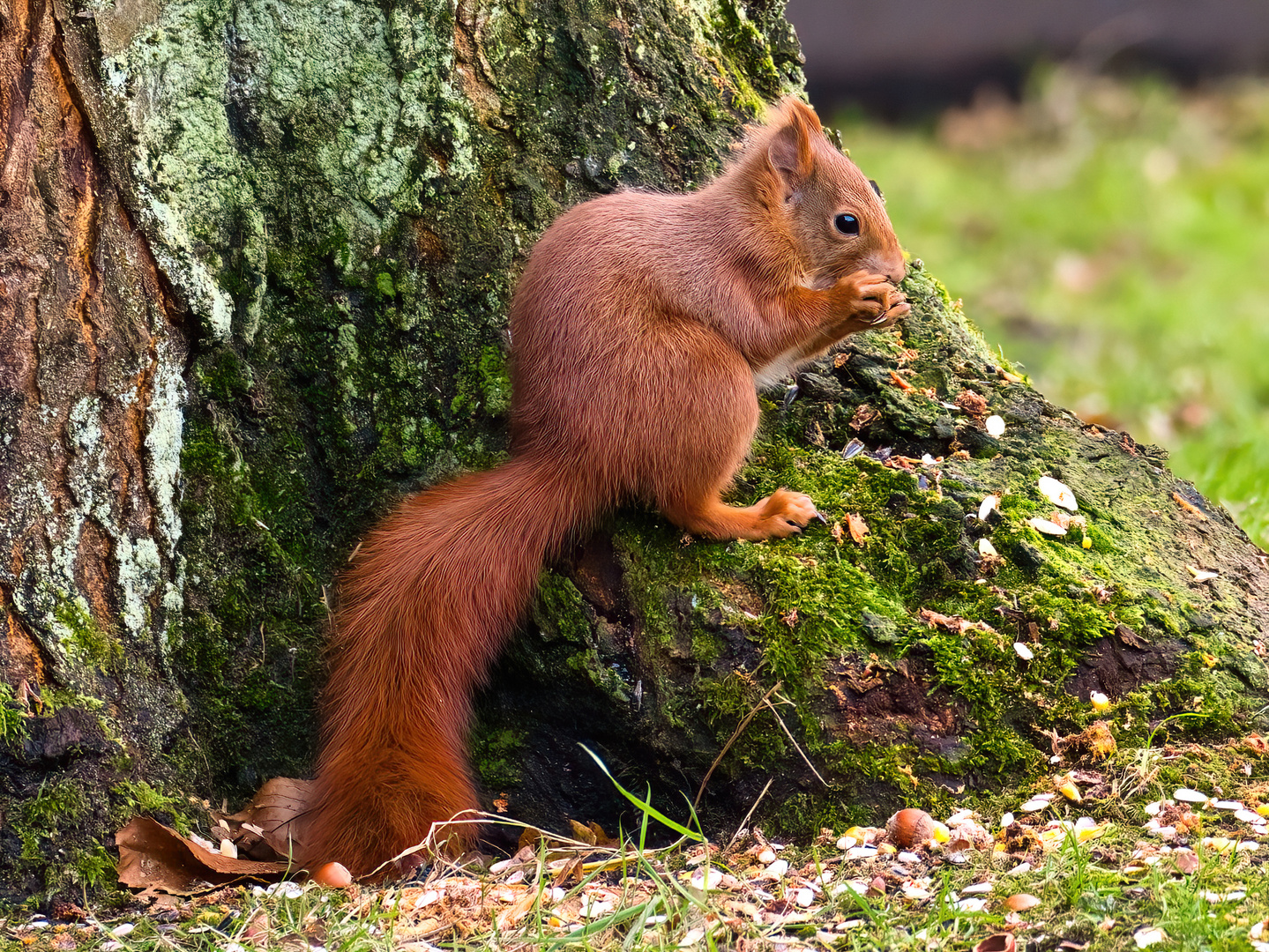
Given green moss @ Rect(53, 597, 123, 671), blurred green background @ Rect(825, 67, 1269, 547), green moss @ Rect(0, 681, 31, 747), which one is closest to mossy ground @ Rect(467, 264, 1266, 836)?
green moss @ Rect(53, 597, 123, 671)

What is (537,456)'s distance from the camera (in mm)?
2367

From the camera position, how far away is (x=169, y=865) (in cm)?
211

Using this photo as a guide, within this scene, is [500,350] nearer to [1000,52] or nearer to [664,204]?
[664,204]

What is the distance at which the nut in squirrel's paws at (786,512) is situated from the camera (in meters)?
2.40

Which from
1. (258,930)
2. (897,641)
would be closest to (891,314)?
(897,641)

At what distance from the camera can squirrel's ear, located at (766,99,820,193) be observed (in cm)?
260

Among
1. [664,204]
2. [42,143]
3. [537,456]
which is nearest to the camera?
[42,143]

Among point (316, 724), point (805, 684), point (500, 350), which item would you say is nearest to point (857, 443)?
point (805, 684)

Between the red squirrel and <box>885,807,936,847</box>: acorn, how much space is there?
607mm

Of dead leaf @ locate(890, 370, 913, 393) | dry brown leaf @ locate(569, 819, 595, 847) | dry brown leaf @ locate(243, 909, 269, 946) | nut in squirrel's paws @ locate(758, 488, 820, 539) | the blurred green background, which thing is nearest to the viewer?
dry brown leaf @ locate(243, 909, 269, 946)

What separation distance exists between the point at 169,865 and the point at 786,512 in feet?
4.31

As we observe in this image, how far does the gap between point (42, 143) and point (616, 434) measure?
3.65 feet

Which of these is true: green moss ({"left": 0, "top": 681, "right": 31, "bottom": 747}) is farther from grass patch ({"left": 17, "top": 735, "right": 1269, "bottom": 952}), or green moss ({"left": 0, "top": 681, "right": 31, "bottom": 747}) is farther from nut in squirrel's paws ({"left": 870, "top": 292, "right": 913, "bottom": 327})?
nut in squirrel's paws ({"left": 870, "top": 292, "right": 913, "bottom": 327})

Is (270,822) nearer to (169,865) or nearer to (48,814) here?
(169,865)
